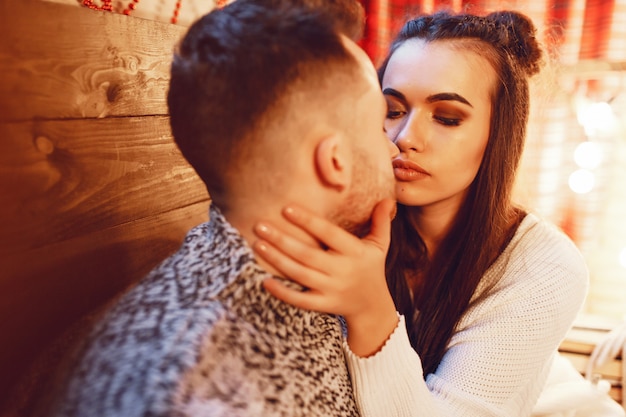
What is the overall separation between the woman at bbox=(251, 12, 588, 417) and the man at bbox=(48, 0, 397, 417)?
0.50 ft

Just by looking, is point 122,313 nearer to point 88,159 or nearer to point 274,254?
point 274,254

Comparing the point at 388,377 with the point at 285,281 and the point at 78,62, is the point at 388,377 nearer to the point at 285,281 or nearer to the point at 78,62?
the point at 285,281

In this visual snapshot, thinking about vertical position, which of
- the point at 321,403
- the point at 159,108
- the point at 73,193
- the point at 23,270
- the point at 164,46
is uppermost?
the point at 164,46

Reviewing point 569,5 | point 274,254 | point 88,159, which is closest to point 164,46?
point 88,159

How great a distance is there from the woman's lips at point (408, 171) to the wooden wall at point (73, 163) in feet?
2.10

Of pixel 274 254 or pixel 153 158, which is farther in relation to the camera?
pixel 153 158

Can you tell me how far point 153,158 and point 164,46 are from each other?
30cm

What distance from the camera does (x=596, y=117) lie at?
2.16 meters

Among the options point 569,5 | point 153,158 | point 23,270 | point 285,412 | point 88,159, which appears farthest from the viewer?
point 569,5

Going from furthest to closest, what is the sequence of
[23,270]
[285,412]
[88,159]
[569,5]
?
[569,5]
[88,159]
[23,270]
[285,412]

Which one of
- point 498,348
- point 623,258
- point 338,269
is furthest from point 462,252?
point 623,258

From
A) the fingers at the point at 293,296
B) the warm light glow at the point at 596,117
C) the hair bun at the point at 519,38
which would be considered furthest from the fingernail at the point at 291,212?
the warm light glow at the point at 596,117

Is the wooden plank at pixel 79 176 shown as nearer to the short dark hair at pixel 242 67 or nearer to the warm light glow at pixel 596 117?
the short dark hair at pixel 242 67

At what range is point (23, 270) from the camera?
2.99 feet
